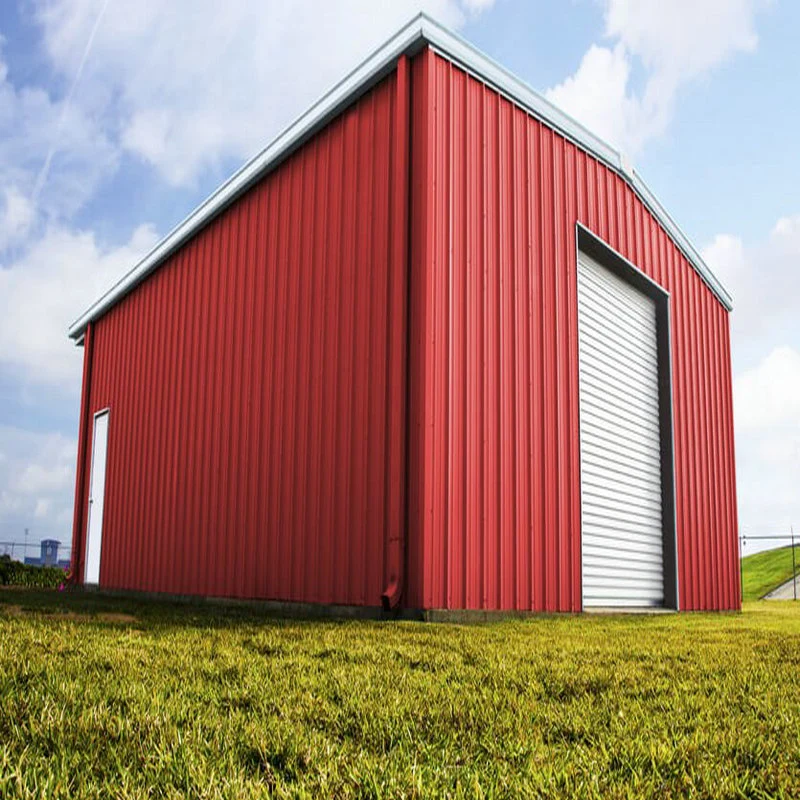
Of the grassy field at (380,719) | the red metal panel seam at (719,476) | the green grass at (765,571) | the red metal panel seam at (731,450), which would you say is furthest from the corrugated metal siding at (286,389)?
the green grass at (765,571)

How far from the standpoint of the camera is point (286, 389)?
741 cm

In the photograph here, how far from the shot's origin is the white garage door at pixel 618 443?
8.16 meters

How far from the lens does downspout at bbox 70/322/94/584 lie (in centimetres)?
1229

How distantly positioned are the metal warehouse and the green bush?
13.9ft

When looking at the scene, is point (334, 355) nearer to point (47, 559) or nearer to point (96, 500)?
point (96, 500)

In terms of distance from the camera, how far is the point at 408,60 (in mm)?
6551

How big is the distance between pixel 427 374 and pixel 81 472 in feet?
27.8

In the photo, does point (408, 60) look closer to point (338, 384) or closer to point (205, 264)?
point (338, 384)

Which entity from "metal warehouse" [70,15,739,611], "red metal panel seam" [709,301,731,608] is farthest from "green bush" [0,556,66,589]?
"red metal panel seam" [709,301,731,608]

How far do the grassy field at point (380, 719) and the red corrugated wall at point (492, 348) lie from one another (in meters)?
2.03

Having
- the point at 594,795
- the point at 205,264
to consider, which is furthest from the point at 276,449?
the point at 594,795

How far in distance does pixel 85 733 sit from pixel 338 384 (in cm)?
488

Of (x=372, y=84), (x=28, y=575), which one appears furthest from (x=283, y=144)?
(x=28, y=575)

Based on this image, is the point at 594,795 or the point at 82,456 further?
the point at 82,456
